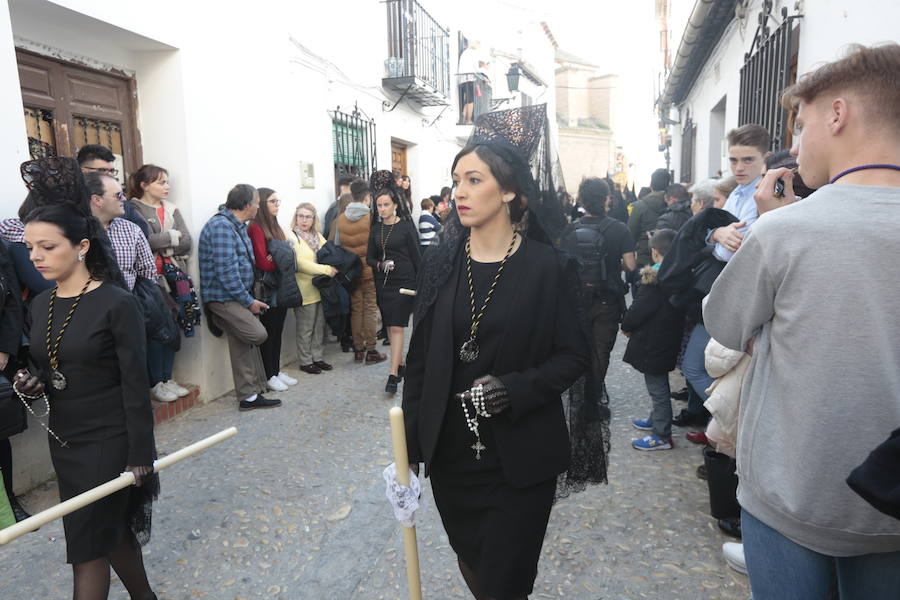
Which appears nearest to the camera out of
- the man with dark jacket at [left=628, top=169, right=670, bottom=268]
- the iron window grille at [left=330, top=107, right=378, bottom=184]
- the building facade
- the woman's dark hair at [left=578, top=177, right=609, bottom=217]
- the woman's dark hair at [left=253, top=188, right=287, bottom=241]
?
the building facade

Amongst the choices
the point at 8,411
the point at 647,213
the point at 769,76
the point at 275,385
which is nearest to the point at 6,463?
the point at 8,411

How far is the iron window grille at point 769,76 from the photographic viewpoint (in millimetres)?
5305

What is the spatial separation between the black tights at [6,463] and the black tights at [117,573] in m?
1.33

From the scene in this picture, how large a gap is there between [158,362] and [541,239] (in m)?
3.76

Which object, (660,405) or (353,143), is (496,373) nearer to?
(660,405)

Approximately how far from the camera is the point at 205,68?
17.8 feet

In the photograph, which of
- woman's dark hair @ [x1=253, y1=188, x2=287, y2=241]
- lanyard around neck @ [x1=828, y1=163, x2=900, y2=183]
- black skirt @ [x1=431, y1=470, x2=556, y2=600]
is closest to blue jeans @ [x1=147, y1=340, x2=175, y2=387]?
woman's dark hair @ [x1=253, y1=188, x2=287, y2=241]

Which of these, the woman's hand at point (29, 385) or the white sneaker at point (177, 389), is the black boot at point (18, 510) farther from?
the white sneaker at point (177, 389)

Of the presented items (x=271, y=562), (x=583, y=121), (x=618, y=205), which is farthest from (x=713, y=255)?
(x=583, y=121)

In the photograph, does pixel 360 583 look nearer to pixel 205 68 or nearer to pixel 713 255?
pixel 713 255

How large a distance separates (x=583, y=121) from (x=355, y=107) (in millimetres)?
32214

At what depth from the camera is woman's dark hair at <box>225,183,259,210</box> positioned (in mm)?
5312

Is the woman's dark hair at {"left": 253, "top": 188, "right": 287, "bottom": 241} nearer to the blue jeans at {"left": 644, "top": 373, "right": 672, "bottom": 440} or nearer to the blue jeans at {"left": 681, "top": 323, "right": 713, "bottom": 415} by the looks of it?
the blue jeans at {"left": 644, "top": 373, "right": 672, "bottom": 440}

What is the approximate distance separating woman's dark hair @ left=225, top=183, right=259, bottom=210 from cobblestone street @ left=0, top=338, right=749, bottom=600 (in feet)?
6.51
